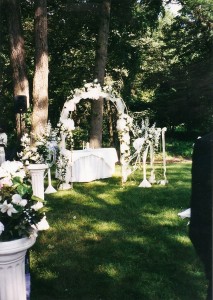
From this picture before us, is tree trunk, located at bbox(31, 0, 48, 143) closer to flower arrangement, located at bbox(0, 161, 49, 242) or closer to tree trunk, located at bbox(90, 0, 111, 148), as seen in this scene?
tree trunk, located at bbox(90, 0, 111, 148)

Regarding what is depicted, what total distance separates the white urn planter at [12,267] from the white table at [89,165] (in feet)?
24.2

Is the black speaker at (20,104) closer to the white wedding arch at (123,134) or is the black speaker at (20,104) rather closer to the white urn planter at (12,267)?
the white wedding arch at (123,134)

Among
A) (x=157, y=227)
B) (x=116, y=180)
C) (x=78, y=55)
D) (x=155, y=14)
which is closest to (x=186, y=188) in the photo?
(x=116, y=180)

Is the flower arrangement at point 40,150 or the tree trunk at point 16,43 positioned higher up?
the tree trunk at point 16,43

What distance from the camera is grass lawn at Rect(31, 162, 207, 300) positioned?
4266 millimetres

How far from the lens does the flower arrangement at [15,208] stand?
9.16 ft

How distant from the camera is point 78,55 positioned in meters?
18.2

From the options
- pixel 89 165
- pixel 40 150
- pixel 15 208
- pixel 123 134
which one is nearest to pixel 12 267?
pixel 15 208

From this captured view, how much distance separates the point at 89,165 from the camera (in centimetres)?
1114

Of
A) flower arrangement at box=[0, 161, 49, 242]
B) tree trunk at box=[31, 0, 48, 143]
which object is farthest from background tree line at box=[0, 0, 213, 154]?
flower arrangement at box=[0, 161, 49, 242]

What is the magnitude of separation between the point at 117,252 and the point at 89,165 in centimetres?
589

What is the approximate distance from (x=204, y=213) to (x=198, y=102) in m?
18.4

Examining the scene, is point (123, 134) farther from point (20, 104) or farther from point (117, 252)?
point (117, 252)

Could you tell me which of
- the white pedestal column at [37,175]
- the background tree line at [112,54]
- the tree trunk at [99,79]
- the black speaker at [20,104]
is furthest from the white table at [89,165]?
the background tree line at [112,54]
